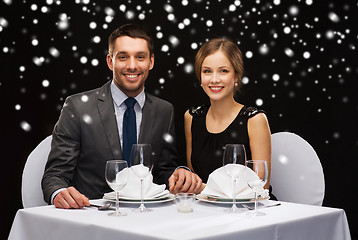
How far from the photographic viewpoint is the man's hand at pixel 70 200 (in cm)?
161

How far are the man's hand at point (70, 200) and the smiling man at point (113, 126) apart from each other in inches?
15.8

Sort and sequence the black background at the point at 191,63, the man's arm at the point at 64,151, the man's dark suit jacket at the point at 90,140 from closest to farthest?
the man's arm at the point at 64,151 < the man's dark suit jacket at the point at 90,140 < the black background at the point at 191,63

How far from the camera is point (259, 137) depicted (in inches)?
98.3

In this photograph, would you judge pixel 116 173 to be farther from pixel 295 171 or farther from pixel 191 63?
pixel 191 63

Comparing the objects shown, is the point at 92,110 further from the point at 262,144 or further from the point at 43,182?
the point at 262,144

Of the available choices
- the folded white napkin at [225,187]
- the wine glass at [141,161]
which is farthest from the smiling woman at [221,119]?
the wine glass at [141,161]

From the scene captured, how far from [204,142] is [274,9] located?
4.49 ft

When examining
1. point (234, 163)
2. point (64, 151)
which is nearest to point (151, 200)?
point (234, 163)

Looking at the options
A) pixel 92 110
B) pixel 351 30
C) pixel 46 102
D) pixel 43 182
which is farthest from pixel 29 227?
pixel 351 30

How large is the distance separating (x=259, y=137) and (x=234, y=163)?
0.95m

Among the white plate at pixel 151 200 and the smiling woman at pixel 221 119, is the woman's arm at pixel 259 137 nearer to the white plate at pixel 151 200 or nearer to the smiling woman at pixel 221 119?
the smiling woman at pixel 221 119

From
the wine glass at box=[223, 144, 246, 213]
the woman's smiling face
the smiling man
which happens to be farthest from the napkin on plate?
the woman's smiling face

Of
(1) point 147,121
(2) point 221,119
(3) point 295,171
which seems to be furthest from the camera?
(2) point 221,119

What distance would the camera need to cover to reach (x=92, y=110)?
235 centimetres
